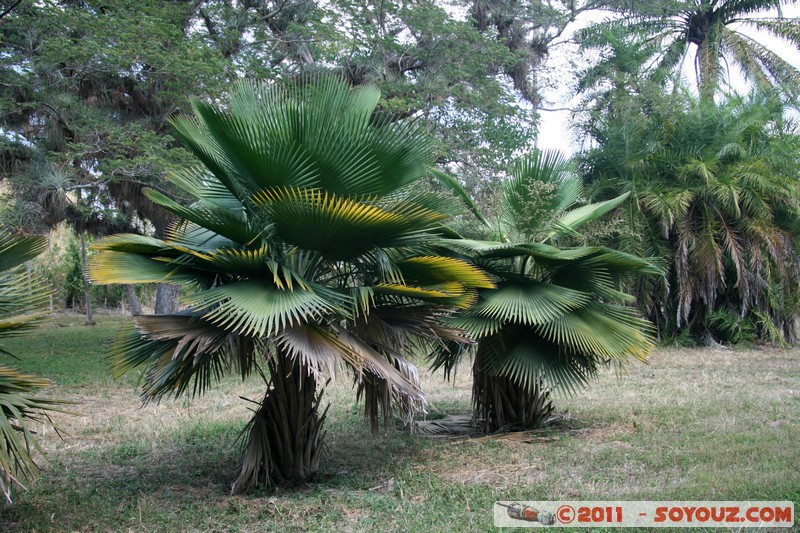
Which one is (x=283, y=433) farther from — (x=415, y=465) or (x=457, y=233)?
(x=457, y=233)

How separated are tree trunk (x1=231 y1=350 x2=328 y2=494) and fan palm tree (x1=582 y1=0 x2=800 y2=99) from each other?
51.7 ft

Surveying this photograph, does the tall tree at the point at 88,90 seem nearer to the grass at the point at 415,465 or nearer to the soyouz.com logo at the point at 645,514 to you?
the grass at the point at 415,465

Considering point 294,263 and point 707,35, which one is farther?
point 707,35

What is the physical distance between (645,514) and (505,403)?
312 cm

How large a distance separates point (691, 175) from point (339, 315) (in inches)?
477

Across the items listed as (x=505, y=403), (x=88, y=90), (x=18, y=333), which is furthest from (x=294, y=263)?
(x=88, y=90)

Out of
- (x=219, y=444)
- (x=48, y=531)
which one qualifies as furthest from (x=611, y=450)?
(x=48, y=531)

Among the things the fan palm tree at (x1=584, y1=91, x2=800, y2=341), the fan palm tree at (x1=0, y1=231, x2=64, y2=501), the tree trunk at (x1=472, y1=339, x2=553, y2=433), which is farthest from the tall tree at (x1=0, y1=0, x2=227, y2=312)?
the fan palm tree at (x1=584, y1=91, x2=800, y2=341)

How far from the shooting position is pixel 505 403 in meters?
7.57

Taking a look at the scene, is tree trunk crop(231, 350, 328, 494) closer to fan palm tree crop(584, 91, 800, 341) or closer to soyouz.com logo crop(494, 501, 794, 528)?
soyouz.com logo crop(494, 501, 794, 528)

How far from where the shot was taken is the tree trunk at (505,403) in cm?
751

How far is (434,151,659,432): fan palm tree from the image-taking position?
660cm

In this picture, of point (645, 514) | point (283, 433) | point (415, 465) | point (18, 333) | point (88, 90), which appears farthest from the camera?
point (88, 90)

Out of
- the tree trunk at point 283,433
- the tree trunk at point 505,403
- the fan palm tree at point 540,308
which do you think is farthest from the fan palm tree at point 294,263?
the tree trunk at point 505,403
